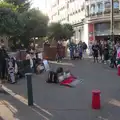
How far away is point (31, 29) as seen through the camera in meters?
27.9

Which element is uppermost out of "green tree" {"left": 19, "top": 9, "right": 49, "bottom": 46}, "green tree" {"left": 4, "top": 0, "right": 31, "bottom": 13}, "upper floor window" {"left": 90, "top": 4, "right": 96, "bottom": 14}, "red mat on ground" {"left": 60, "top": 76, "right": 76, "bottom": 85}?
"upper floor window" {"left": 90, "top": 4, "right": 96, "bottom": 14}

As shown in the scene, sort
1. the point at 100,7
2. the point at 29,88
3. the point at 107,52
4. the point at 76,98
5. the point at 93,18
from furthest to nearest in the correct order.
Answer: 1. the point at 93,18
2. the point at 100,7
3. the point at 107,52
4. the point at 76,98
5. the point at 29,88

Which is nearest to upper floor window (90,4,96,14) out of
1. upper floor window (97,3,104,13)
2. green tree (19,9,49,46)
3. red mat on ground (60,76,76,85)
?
upper floor window (97,3,104,13)

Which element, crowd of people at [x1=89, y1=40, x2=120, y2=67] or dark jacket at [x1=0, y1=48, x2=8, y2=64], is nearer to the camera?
dark jacket at [x1=0, y1=48, x2=8, y2=64]

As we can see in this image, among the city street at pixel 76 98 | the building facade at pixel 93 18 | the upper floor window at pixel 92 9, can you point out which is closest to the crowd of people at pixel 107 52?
the city street at pixel 76 98

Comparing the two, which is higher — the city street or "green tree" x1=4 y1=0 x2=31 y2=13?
"green tree" x1=4 y1=0 x2=31 y2=13

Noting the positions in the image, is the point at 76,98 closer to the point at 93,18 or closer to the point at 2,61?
the point at 2,61

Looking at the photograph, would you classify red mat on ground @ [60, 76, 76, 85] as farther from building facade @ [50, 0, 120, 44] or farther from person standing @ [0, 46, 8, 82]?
building facade @ [50, 0, 120, 44]

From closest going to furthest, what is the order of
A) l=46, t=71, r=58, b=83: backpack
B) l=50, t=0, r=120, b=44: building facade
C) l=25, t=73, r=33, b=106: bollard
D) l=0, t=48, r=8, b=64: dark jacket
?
l=25, t=73, r=33, b=106: bollard < l=46, t=71, r=58, b=83: backpack < l=0, t=48, r=8, b=64: dark jacket < l=50, t=0, r=120, b=44: building facade

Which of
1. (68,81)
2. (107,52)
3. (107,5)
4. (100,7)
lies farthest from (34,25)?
(100,7)

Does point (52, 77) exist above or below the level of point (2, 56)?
below

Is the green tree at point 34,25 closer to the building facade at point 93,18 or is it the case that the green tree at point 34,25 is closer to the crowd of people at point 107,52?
the crowd of people at point 107,52

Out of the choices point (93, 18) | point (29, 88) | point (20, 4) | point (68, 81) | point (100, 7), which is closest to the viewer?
point (29, 88)

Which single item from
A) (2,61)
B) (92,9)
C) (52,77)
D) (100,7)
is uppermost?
(100,7)
